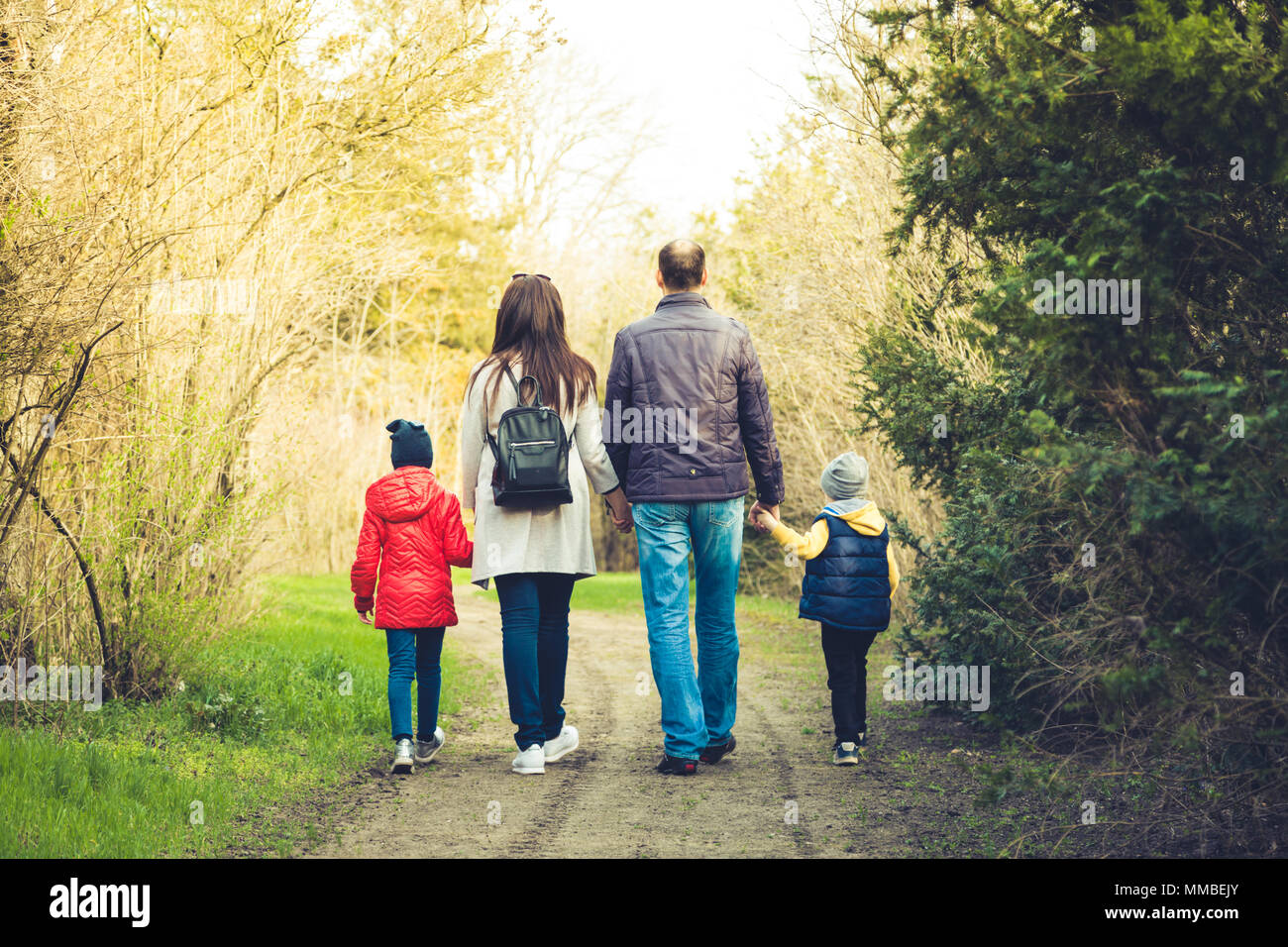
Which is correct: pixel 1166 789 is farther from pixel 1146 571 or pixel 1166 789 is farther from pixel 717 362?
pixel 717 362

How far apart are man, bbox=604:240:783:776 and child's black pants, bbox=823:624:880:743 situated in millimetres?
576

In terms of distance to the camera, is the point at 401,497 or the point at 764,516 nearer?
the point at 764,516

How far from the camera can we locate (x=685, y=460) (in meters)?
5.63

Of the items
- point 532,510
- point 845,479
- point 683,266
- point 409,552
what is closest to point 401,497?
point 409,552

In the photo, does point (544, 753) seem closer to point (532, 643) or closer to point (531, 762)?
point (531, 762)

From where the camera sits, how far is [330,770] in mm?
5824

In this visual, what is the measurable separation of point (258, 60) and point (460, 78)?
2.52 m

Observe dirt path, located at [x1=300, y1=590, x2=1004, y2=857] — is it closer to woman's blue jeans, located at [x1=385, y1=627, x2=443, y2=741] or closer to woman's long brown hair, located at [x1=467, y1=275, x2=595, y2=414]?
woman's blue jeans, located at [x1=385, y1=627, x2=443, y2=741]

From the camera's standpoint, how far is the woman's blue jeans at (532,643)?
566 cm

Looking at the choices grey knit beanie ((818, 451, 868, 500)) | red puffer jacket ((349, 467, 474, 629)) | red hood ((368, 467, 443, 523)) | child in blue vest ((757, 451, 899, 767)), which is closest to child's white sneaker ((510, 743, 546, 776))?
red puffer jacket ((349, 467, 474, 629))

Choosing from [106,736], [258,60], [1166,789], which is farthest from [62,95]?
[1166,789]

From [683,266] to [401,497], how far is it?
1733 mm

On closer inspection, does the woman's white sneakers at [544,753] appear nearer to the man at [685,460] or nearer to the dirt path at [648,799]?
the dirt path at [648,799]

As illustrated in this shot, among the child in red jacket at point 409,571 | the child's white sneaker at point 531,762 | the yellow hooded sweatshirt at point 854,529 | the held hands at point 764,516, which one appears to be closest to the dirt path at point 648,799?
the child's white sneaker at point 531,762
